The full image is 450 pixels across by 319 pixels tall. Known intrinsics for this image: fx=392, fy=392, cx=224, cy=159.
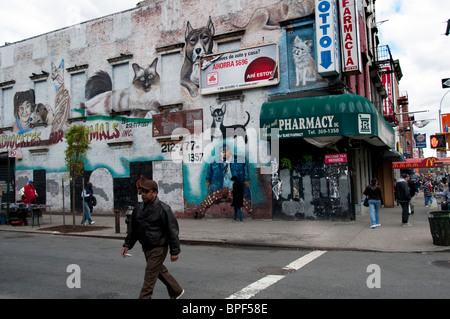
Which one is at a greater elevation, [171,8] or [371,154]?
[171,8]

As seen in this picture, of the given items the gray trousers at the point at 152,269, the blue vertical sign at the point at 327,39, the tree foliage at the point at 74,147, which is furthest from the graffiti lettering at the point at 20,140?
the gray trousers at the point at 152,269

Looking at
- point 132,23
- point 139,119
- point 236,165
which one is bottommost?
point 236,165

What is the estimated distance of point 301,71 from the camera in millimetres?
14938

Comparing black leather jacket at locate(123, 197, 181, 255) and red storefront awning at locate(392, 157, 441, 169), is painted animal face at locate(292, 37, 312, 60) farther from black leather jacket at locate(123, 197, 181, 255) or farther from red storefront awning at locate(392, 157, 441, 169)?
red storefront awning at locate(392, 157, 441, 169)

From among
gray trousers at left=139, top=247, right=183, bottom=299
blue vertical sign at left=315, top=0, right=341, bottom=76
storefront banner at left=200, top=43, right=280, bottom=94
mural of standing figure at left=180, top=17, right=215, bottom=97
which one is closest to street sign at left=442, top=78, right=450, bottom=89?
blue vertical sign at left=315, top=0, right=341, bottom=76

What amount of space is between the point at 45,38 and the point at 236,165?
13.8 m

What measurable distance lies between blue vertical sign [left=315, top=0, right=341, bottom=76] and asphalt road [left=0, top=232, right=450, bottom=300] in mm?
7048

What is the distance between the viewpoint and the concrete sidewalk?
10031 mm

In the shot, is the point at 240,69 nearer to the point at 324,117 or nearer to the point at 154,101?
the point at 324,117

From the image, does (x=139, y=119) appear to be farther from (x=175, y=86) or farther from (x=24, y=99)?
(x=24, y=99)

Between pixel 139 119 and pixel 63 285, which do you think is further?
pixel 139 119

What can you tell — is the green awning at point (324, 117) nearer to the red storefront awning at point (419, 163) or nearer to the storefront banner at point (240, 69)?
the storefront banner at point (240, 69)

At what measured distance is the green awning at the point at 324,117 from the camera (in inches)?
524

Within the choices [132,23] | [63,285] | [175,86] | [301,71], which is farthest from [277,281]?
[132,23]
